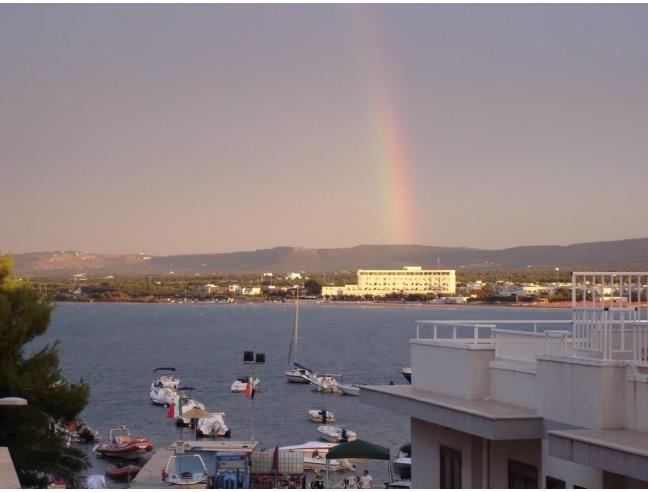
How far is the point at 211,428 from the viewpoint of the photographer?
56.7 m

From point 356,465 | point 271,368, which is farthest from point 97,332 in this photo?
point 356,465

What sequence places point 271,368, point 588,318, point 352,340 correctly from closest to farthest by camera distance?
point 588,318, point 271,368, point 352,340

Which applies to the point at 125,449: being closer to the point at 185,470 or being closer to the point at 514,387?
the point at 185,470

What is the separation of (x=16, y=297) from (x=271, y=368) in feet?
302

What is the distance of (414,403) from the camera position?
1512 cm

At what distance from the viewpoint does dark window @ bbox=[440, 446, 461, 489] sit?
15.0 m

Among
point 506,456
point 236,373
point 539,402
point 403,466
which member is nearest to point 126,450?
point 403,466

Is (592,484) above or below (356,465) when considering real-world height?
above

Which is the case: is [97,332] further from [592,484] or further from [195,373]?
[592,484]

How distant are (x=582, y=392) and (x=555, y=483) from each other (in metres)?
1.45

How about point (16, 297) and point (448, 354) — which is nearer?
point (448, 354)

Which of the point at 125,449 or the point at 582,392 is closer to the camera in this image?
the point at 582,392

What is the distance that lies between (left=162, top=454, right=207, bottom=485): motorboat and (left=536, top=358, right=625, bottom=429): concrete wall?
23.0 metres

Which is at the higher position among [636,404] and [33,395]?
[636,404]
